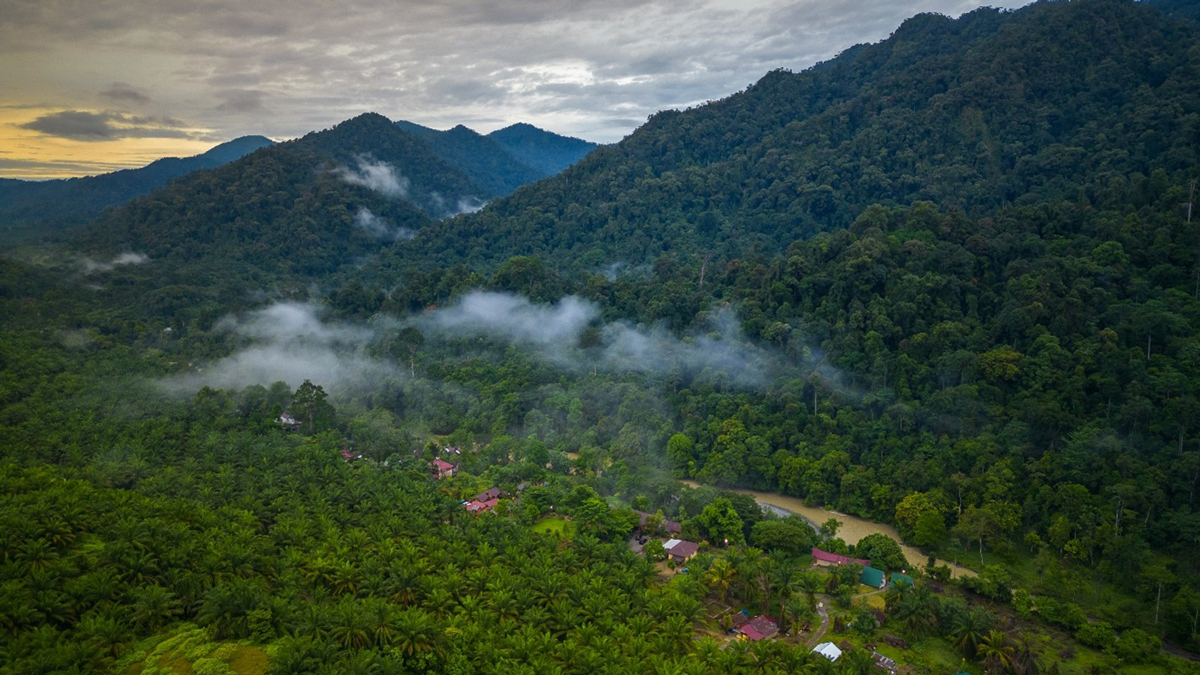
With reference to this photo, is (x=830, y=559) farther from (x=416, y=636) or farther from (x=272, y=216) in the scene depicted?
(x=272, y=216)

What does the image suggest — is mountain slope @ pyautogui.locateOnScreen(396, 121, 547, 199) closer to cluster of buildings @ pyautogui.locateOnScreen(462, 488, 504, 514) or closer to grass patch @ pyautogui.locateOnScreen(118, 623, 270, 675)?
cluster of buildings @ pyautogui.locateOnScreen(462, 488, 504, 514)

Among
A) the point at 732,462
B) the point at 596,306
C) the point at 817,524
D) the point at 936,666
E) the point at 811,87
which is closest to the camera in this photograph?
the point at 936,666

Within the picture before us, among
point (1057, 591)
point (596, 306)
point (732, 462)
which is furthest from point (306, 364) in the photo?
point (1057, 591)

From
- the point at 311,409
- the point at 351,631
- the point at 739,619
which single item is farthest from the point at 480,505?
the point at 311,409

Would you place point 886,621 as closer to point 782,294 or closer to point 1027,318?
point 1027,318

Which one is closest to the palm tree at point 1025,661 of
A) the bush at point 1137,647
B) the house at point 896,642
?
the bush at point 1137,647

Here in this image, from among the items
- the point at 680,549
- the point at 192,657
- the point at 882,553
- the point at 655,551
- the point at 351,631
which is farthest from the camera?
the point at 680,549
